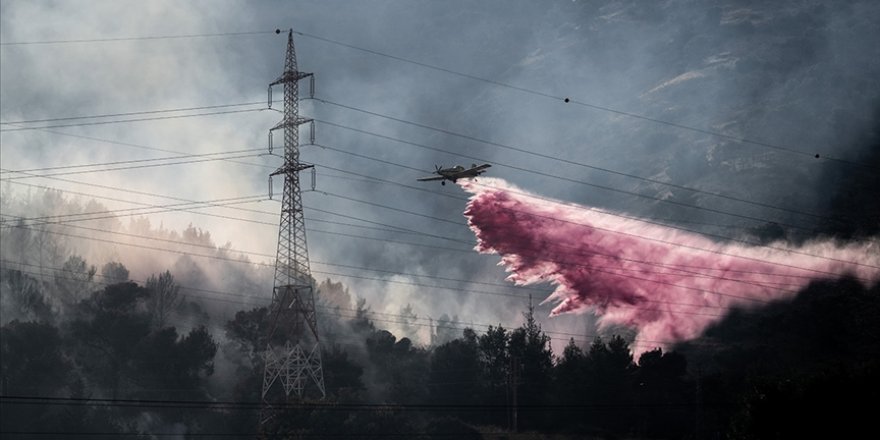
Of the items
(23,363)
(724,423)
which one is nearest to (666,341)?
(724,423)

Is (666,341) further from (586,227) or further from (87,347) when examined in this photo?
(87,347)

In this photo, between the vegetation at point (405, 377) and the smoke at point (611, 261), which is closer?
the smoke at point (611, 261)

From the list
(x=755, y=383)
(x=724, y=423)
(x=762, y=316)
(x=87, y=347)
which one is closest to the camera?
(x=755, y=383)

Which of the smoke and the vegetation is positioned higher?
the smoke

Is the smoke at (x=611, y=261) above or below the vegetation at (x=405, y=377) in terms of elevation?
above

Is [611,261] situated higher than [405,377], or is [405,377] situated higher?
[611,261]

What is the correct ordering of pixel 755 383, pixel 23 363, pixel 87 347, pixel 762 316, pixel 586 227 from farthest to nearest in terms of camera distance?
pixel 762 316
pixel 87 347
pixel 23 363
pixel 586 227
pixel 755 383

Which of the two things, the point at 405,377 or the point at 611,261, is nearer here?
the point at 611,261

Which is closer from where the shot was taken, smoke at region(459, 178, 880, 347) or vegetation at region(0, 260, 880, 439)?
smoke at region(459, 178, 880, 347)
